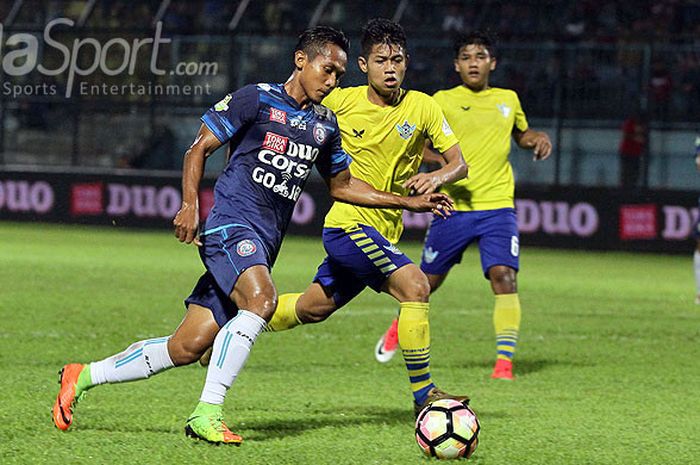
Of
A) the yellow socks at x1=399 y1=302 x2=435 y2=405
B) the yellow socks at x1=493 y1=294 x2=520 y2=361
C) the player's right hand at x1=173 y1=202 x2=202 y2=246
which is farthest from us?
the yellow socks at x1=493 y1=294 x2=520 y2=361

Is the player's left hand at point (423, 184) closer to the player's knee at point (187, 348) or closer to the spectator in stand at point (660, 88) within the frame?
the player's knee at point (187, 348)

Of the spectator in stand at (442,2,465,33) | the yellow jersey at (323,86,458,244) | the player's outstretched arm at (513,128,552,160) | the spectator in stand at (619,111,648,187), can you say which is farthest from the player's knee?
the spectator in stand at (442,2,465,33)

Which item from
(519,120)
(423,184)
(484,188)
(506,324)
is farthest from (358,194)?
(519,120)

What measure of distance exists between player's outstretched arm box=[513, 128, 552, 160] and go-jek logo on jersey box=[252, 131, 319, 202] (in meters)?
3.35

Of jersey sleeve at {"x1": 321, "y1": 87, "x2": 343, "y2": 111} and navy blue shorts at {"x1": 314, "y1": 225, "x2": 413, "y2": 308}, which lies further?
jersey sleeve at {"x1": 321, "y1": 87, "x2": 343, "y2": 111}

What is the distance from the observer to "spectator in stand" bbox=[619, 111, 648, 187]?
72.5 feet

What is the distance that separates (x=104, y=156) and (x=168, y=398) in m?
17.5

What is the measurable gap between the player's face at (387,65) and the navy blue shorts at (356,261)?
0.79 meters

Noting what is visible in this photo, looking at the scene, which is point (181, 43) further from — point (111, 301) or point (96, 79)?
point (111, 301)

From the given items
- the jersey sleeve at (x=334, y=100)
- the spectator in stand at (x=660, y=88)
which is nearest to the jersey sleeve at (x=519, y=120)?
the jersey sleeve at (x=334, y=100)

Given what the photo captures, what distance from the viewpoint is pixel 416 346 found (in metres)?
7.49

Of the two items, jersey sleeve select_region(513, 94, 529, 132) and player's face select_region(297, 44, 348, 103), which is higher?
player's face select_region(297, 44, 348, 103)

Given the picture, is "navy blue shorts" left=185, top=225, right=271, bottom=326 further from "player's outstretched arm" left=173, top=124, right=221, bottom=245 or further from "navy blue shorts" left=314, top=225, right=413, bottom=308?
"navy blue shorts" left=314, top=225, right=413, bottom=308

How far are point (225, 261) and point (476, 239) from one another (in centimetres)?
370
